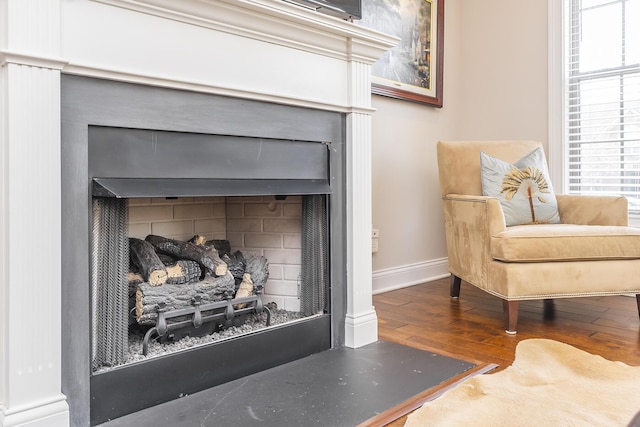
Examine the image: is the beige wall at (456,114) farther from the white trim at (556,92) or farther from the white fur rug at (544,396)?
the white fur rug at (544,396)

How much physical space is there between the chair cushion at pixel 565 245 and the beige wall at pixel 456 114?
34.9 inches

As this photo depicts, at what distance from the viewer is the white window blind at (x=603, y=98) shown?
279cm

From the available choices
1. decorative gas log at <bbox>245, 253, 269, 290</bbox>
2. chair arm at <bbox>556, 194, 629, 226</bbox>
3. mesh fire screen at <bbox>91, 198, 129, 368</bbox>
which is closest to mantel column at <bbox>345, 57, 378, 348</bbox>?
decorative gas log at <bbox>245, 253, 269, 290</bbox>

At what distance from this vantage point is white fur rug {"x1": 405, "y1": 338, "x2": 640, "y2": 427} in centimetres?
126

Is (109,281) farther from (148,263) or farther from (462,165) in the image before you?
(462,165)

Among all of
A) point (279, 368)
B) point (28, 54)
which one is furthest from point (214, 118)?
point (279, 368)

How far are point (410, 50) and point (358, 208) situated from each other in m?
1.52

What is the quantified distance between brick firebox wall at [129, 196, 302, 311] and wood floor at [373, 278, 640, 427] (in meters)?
0.50

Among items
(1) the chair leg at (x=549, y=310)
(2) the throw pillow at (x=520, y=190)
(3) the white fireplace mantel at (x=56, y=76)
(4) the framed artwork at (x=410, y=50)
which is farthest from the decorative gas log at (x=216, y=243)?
(1) the chair leg at (x=549, y=310)

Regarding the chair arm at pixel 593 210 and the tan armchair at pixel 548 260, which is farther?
the chair arm at pixel 593 210

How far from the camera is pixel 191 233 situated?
1910 mm

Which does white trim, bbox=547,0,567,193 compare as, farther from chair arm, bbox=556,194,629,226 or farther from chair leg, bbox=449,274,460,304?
chair leg, bbox=449,274,460,304

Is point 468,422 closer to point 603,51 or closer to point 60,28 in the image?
point 60,28

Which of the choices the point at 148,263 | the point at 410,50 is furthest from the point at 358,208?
the point at 410,50
